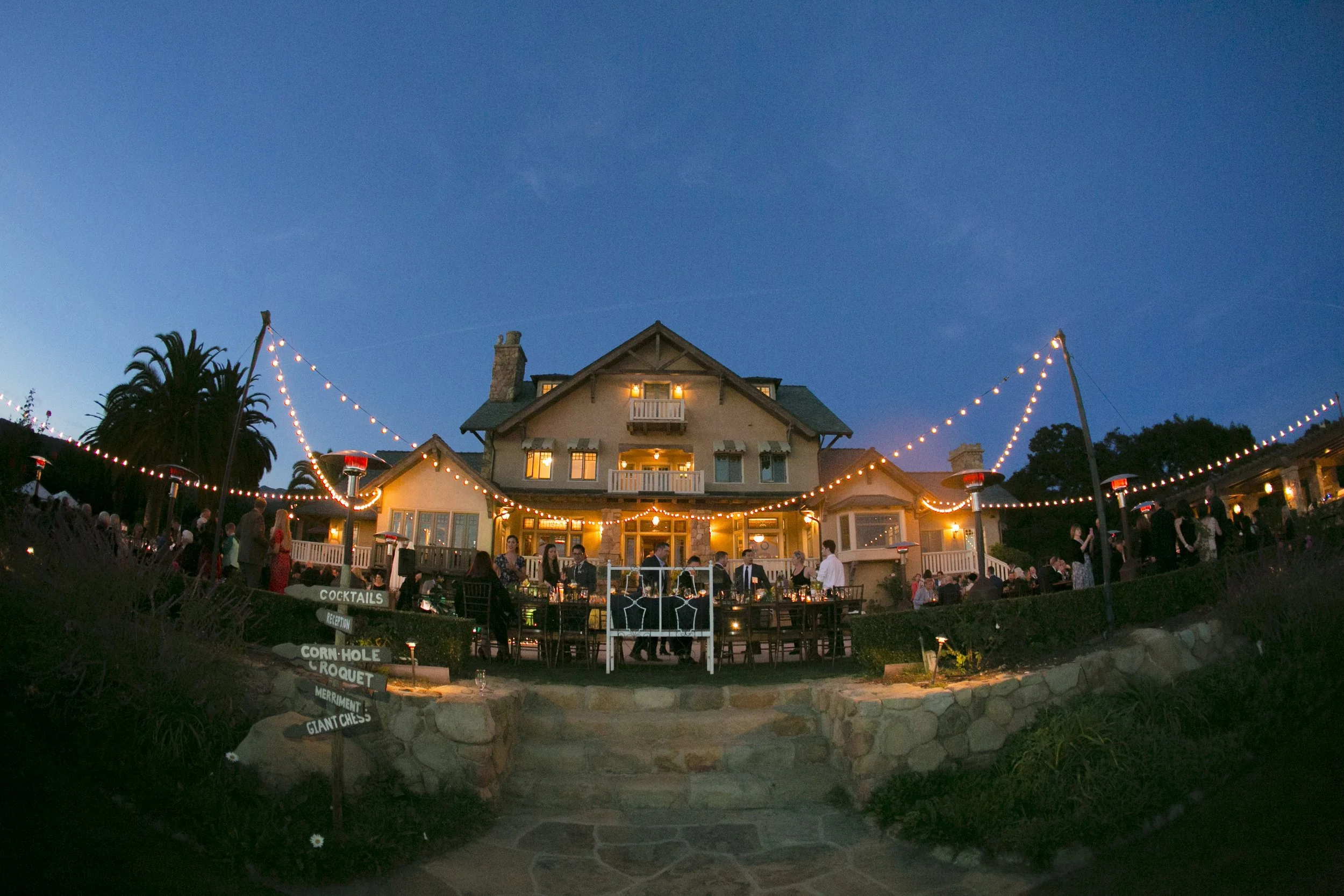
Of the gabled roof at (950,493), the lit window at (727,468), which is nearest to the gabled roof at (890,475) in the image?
the gabled roof at (950,493)

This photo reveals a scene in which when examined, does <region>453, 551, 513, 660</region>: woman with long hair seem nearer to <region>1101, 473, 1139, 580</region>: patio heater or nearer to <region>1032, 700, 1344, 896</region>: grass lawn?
<region>1032, 700, 1344, 896</region>: grass lawn

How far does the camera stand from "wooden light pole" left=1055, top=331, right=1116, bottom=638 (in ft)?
25.8

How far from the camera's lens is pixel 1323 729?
563 cm

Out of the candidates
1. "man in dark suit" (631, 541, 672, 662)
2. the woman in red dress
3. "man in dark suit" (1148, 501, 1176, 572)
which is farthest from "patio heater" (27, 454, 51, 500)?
"man in dark suit" (1148, 501, 1176, 572)

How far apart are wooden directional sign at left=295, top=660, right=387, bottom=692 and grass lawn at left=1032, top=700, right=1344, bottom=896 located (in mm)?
4330

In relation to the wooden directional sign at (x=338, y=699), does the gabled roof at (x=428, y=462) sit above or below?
above

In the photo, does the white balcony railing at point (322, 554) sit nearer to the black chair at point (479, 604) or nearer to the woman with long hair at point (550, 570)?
the woman with long hair at point (550, 570)

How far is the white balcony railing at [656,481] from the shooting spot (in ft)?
77.9

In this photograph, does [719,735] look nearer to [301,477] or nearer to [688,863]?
[688,863]

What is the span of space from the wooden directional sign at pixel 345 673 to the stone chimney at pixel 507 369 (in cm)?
2261

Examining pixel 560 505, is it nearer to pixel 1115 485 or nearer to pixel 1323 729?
pixel 1115 485

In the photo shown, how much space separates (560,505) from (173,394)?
1194cm

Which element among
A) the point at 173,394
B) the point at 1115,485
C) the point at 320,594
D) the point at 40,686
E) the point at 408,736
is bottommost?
the point at 408,736

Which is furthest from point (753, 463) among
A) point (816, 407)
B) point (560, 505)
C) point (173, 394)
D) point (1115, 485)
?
point (173, 394)
